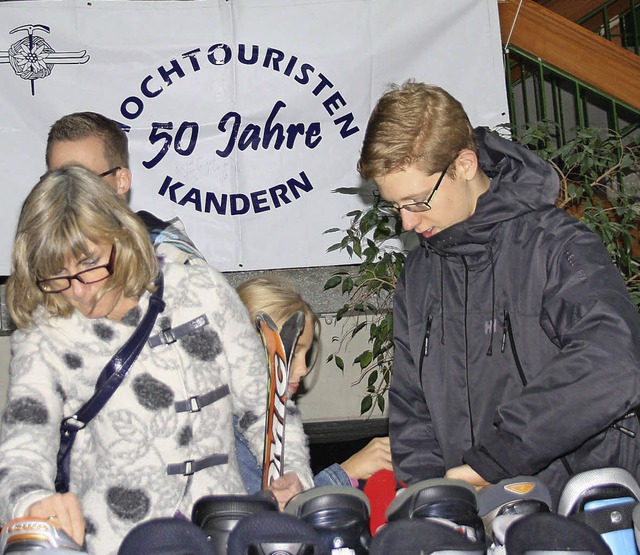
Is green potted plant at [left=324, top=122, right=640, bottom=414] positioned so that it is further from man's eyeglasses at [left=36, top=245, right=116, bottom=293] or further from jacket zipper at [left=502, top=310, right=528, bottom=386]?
man's eyeglasses at [left=36, top=245, right=116, bottom=293]

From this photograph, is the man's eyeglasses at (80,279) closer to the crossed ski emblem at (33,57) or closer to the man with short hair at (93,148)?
the man with short hair at (93,148)

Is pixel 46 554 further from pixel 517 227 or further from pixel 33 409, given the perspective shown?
A: pixel 517 227

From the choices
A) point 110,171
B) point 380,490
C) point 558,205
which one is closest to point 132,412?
point 380,490

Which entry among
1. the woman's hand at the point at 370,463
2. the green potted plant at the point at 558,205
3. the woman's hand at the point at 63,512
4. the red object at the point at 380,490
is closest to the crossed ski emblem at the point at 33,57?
the green potted plant at the point at 558,205

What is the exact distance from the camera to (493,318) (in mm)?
2213

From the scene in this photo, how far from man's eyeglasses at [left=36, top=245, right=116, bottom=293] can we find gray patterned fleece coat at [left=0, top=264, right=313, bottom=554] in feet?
0.32

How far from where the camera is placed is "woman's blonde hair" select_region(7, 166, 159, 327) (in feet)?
6.51

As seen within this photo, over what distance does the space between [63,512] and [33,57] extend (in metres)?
3.15

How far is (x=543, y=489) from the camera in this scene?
5.42 feet

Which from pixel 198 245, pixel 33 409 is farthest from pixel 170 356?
pixel 198 245

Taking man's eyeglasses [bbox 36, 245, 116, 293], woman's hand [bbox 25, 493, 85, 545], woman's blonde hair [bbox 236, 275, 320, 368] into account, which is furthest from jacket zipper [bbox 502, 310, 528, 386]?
woman's hand [bbox 25, 493, 85, 545]

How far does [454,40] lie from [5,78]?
2034 millimetres

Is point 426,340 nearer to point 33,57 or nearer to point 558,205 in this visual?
point 558,205

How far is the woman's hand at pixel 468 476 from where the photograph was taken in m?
1.99
